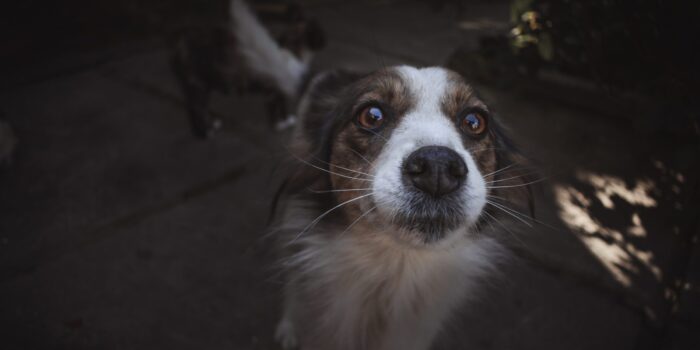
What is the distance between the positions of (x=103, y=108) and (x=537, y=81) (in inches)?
160

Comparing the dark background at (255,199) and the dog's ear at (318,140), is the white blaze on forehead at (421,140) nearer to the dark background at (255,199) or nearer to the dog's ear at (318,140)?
the dog's ear at (318,140)

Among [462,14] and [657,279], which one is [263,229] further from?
[462,14]

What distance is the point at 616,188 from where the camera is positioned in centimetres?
319

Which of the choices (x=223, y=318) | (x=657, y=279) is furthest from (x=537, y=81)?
(x=223, y=318)

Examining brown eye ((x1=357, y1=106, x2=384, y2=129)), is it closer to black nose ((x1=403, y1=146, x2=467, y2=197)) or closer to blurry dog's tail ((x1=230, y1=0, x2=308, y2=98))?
black nose ((x1=403, y1=146, x2=467, y2=197))

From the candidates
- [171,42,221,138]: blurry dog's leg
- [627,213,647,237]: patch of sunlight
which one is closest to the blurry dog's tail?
[171,42,221,138]: blurry dog's leg

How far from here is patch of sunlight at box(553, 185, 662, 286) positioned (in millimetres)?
2527

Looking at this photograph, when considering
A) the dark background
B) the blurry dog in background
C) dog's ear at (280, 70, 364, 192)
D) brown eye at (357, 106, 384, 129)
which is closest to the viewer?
brown eye at (357, 106, 384, 129)

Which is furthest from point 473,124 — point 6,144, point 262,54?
point 6,144

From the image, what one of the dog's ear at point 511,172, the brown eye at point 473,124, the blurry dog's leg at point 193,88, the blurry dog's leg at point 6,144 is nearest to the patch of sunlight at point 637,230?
the dog's ear at point 511,172

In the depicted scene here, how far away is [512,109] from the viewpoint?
4305 millimetres

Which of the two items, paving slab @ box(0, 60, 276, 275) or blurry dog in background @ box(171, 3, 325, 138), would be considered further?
blurry dog in background @ box(171, 3, 325, 138)

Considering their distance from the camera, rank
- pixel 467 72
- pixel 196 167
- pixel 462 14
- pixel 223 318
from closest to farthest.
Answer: pixel 223 318 < pixel 196 167 < pixel 467 72 < pixel 462 14

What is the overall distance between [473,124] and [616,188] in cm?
200
